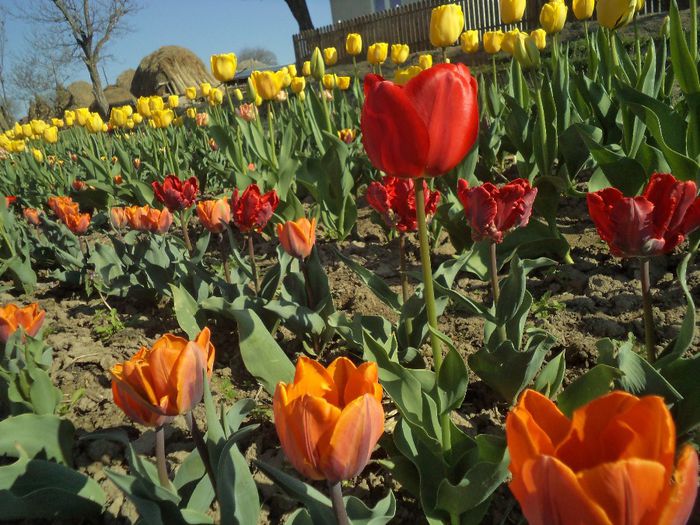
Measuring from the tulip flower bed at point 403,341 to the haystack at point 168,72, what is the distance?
23.4 metres

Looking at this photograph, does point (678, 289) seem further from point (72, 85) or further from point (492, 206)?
point (72, 85)

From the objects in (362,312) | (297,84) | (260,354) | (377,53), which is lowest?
(362,312)

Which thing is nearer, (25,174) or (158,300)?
(158,300)

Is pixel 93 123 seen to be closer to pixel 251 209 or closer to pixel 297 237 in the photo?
pixel 251 209

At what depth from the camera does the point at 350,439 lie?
71cm

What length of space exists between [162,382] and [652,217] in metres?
0.98

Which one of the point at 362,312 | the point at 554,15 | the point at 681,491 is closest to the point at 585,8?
the point at 554,15

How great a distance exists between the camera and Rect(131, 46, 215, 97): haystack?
24.6 m

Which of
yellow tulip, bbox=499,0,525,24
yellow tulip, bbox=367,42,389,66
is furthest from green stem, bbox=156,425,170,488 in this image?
yellow tulip, bbox=367,42,389,66

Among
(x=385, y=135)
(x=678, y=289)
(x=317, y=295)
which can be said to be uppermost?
(x=385, y=135)

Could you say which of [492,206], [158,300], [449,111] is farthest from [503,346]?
[158,300]

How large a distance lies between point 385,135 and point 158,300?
1939mm

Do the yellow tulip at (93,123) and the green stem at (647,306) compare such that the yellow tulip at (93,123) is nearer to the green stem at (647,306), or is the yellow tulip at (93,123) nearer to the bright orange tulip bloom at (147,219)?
the bright orange tulip bloom at (147,219)

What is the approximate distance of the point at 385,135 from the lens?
2.87 feet
